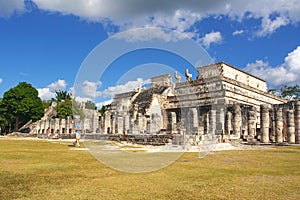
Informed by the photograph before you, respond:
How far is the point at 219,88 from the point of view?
125ft

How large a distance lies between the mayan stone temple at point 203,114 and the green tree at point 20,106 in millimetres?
6419

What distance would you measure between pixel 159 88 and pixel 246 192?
4624 centimetres

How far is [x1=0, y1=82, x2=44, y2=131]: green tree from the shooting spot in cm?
5566

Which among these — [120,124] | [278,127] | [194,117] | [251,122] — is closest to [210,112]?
[194,117]

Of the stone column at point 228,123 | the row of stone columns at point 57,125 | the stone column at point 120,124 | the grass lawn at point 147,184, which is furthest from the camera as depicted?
the row of stone columns at point 57,125

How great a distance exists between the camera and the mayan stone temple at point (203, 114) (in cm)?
2580

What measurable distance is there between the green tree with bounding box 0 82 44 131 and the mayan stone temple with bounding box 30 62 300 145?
253 inches

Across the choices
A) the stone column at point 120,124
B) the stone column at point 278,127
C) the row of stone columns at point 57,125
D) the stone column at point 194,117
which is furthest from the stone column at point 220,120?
the row of stone columns at point 57,125

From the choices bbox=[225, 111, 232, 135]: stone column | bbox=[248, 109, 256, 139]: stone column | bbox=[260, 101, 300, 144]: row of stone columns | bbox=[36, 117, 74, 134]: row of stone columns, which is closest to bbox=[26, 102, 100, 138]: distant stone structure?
bbox=[36, 117, 74, 134]: row of stone columns

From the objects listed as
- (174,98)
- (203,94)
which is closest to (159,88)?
(174,98)

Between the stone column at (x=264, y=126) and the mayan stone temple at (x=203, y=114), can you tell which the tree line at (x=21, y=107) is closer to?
the mayan stone temple at (x=203, y=114)

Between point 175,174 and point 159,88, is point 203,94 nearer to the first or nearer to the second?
point 159,88

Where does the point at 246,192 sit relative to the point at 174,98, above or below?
below

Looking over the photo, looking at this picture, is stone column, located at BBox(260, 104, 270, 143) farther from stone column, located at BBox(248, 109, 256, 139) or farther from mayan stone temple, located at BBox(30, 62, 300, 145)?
Result: stone column, located at BBox(248, 109, 256, 139)
